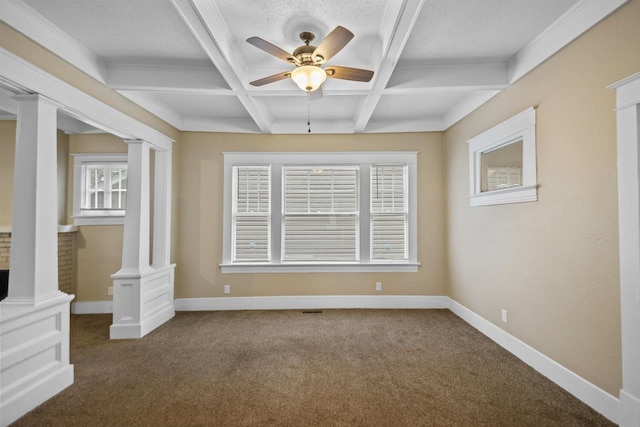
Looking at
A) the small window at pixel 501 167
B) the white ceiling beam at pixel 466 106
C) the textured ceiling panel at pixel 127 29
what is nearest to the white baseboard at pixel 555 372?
the small window at pixel 501 167

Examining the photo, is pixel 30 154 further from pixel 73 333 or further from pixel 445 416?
pixel 445 416

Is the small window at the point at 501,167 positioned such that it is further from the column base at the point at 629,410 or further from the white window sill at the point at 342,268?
the column base at the point at 629,410

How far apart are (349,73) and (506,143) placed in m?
1.88

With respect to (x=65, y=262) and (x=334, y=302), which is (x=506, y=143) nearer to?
(x=334, y=302)

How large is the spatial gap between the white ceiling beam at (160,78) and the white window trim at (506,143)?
9.65 feet

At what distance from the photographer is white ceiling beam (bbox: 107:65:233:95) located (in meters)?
3.04

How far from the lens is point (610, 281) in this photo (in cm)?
208

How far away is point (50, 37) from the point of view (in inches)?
94.7

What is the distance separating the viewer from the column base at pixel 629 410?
187 centimetres

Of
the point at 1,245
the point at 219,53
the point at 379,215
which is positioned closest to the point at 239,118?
the point at 219,53

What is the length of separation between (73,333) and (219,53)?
359 cm

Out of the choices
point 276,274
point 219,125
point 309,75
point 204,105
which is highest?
point 204,105

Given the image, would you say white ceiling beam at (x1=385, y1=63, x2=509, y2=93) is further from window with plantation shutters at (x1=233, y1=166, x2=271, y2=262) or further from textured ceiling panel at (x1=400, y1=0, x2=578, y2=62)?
window with plantation shutters at (x1=233, y1=166, x2=271, y2=262)

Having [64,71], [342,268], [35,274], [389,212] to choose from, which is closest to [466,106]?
[389,212]
